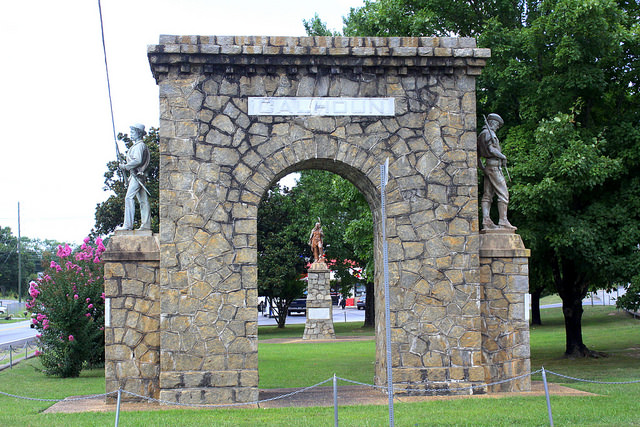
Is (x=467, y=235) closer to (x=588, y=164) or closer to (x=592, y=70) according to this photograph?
(x=588, y=164)

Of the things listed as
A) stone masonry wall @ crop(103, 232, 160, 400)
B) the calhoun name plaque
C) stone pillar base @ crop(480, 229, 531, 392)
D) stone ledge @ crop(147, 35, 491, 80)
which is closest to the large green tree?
stone pillar base @ crop(480, 229, 531, 392)

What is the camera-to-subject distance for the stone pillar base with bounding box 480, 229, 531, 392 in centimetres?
1136

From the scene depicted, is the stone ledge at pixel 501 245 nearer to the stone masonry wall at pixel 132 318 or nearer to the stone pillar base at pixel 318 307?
the stone masonry wall at pixel 132 318

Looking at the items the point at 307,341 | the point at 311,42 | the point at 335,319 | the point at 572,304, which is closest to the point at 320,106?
the point at 311,42

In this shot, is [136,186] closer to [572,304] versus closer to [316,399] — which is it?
[316,399]

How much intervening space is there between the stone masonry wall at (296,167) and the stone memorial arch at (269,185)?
0.07ft

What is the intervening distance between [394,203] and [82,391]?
22.9 feet

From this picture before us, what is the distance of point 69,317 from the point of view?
16016 millimetres

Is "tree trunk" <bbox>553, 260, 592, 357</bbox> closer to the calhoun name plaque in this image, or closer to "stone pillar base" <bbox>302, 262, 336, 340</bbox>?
the calhoun name plaque

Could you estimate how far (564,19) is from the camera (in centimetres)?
1391

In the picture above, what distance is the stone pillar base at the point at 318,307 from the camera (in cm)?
2814

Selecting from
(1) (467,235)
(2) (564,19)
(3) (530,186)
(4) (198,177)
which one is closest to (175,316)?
(4) (198,177)

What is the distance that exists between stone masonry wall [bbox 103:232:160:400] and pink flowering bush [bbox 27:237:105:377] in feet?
18.4

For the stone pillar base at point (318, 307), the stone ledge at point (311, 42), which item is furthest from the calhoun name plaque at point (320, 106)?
the stone pillar base at point (318, 307)
